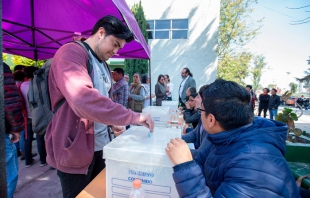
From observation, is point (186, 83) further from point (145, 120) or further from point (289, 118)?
point (145, 120)

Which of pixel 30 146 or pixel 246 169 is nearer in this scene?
pixel 246 169

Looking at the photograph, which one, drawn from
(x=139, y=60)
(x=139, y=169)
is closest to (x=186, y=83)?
(x=139, y=169)

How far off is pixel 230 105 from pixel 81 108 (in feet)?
2.37

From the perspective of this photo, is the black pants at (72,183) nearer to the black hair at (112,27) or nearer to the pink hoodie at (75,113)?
the pink hoodie at (75,113)

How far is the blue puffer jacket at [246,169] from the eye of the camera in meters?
0.72

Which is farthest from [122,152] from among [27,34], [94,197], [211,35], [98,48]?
[211,35]

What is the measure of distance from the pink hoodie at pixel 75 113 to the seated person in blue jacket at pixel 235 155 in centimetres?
34

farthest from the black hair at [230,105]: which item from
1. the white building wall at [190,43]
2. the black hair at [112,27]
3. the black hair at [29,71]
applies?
the white building wall at [190,43]

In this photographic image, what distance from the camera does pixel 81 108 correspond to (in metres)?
0.85

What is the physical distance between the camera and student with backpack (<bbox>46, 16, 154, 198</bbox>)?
0.87 metres

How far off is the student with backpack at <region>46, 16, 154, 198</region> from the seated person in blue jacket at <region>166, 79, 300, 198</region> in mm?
346

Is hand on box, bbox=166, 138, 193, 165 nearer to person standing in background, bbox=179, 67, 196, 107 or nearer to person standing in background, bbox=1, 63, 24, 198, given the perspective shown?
person standing in background, bbox=1, 63, 24, 198

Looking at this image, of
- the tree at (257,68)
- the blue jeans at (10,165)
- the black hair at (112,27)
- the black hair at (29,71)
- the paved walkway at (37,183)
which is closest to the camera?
the black hair at (112,27)

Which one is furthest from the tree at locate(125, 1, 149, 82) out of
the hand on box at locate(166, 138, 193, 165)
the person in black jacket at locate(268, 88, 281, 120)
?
the hand on box at locate(166, 138, 193, 165)
